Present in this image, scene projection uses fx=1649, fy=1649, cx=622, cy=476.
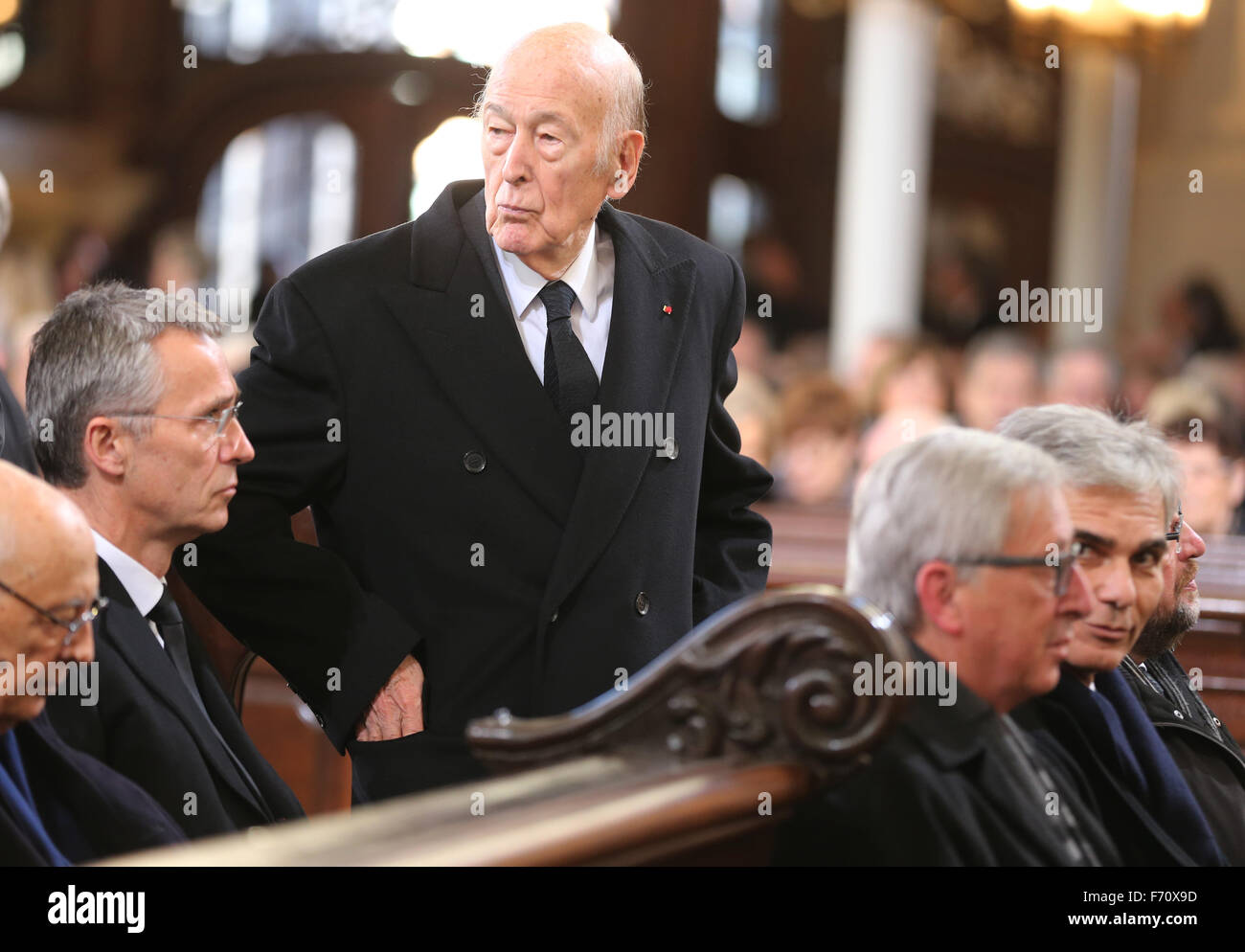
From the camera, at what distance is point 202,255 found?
13773mm

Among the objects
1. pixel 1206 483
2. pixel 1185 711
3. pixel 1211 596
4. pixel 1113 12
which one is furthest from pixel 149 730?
Answer: pixel 1113 12

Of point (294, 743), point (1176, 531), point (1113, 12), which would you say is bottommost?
point (294, 743)

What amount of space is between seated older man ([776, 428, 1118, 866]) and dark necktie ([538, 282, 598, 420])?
0.65 m

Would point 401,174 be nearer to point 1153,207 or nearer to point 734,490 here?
point 1153,207

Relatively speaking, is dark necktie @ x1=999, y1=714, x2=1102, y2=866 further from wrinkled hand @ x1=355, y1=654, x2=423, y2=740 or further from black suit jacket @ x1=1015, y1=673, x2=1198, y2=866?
wrinkled hand @ x1=355, y1=654, x2=423, y2=740

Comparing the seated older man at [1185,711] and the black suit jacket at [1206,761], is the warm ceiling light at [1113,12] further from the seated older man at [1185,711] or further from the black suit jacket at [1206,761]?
the black suit jacket at [1206,761]

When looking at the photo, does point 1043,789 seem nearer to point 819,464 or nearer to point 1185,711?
point 1185,711

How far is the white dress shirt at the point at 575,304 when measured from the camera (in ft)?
8.86

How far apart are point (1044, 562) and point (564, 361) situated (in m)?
0.92

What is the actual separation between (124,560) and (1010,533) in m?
1.36

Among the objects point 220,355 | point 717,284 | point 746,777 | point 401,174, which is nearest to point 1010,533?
point 746,777

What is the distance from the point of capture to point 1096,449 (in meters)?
2.52

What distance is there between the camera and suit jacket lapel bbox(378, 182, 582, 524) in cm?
260

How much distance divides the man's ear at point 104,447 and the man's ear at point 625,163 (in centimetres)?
87
